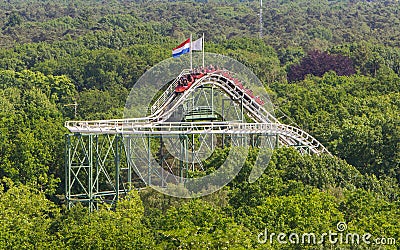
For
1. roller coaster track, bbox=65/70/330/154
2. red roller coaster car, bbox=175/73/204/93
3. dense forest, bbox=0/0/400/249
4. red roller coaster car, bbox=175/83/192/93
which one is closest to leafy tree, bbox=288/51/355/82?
dense forest, bbox=0/0/400/249

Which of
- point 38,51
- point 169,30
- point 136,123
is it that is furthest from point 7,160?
point 169,30

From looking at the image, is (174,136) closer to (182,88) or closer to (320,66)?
(182,88)

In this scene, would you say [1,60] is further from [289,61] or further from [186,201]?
[186,201]

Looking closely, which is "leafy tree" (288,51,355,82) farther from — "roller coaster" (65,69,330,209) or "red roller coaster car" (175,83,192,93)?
"red roller coaster car" (175,83,192,93)

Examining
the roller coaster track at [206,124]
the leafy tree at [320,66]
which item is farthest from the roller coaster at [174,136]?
the leafy tree at [320,66]

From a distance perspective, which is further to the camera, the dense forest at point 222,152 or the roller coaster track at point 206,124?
the roller coaster track at point 206,124

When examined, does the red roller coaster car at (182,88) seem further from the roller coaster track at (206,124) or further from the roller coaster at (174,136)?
the roller coaster track at (206,124)

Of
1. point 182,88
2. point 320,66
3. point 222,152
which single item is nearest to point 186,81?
point 182,88
